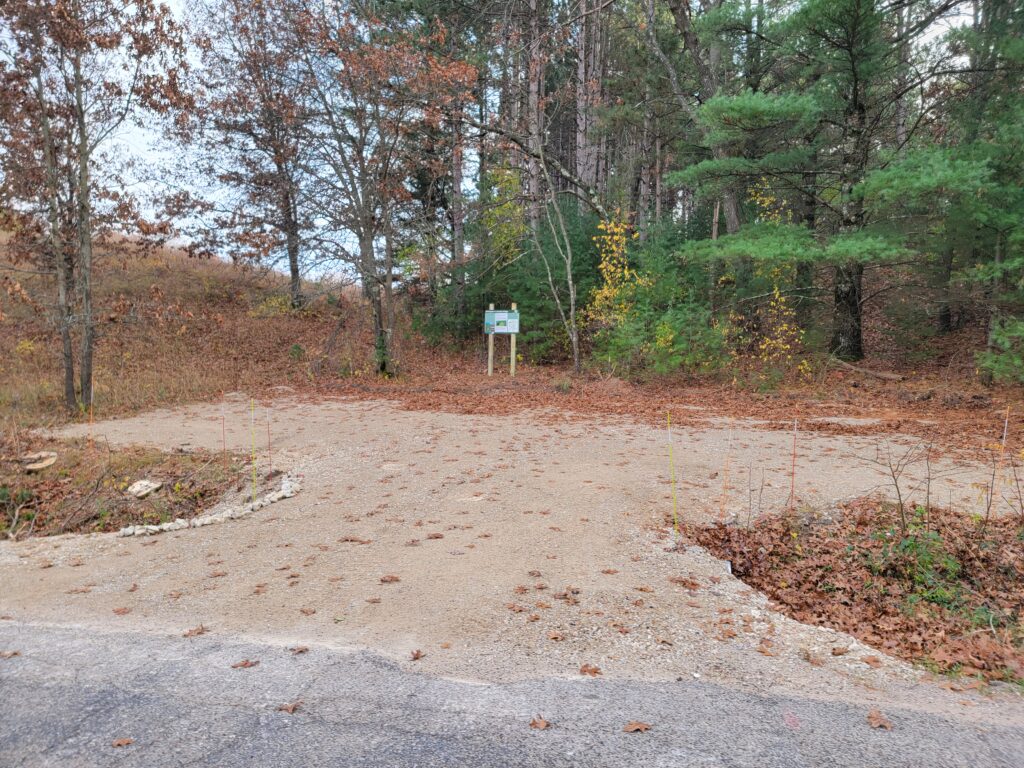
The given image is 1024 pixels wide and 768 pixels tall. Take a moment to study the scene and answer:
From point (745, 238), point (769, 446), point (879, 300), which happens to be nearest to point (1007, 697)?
point (769, 446)

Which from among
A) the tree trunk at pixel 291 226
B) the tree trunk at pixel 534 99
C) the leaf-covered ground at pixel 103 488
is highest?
the tree trunk at pixel 534 99

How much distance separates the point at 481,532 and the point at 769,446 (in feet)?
16.9

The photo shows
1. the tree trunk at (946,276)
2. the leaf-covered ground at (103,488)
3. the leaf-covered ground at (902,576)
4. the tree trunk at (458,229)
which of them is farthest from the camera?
the tree trunk at (458,229)

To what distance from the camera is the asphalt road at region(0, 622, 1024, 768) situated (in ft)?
9.15

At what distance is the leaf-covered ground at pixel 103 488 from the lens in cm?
772

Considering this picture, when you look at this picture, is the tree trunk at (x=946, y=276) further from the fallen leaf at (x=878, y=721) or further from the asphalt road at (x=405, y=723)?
the asphalt road at (x=405, y=723)

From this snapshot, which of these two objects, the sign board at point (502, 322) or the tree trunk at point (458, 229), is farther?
the tree trunk at point (458, 229)

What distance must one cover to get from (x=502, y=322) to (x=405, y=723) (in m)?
14.2

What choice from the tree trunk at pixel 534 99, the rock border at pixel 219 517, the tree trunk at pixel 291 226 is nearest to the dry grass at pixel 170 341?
the tree trunk at pixel 291 226

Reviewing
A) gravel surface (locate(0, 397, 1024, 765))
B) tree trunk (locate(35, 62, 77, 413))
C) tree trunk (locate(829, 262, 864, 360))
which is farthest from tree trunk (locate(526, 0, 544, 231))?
gravel surface (locate(0, 397, 1024, 765))

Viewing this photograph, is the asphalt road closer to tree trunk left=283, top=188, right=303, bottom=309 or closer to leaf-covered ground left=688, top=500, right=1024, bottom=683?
leaf-covered ground left=688, top=500, right=1024, bottom=683

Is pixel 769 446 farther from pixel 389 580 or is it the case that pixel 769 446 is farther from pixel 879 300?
pixel 879 300

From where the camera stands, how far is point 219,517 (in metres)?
6.77

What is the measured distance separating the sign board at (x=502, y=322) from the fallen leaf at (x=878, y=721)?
14.0 m
